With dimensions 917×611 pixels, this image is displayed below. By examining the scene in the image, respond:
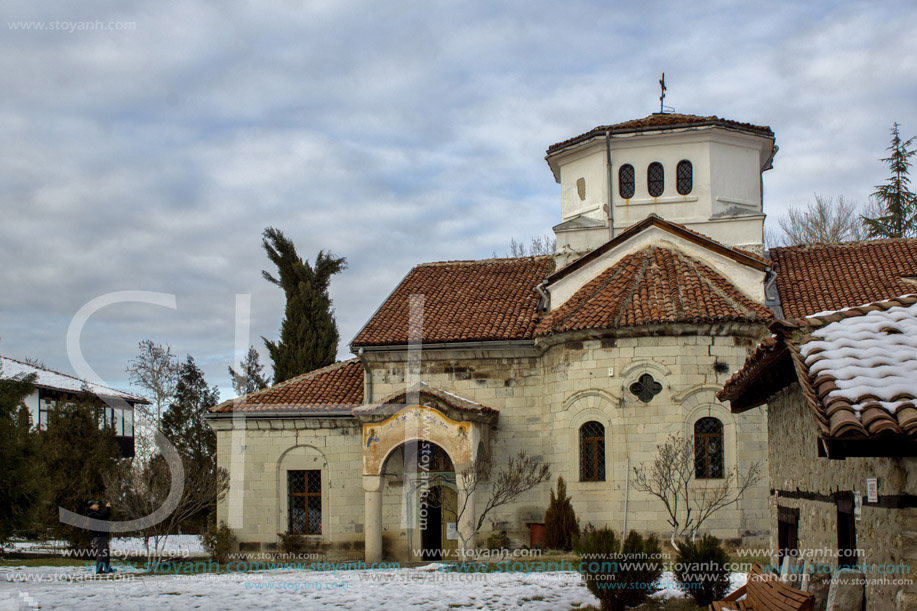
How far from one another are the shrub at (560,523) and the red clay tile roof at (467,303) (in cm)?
351

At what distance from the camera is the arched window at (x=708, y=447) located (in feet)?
55.0

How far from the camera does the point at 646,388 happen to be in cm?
1705

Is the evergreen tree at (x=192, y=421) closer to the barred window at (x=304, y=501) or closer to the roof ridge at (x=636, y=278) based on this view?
the barred window at (x=304, y=501)

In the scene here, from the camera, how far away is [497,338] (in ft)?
62.0

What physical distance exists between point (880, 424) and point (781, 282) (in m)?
14.5

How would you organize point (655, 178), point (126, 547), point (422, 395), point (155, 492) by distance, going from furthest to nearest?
1. point (126, 547)
2. point (655, 178)
3. point (422, 395)
4. point (155, 492)

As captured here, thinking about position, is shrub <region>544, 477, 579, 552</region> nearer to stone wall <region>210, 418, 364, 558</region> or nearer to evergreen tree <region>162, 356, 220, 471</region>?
stone wall <region>210, 418, 364, 558</region>

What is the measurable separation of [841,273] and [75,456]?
63.1 ft

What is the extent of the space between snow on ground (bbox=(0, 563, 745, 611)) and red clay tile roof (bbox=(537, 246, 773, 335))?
205 inches

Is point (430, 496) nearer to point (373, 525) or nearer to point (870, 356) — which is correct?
point (373, 525)

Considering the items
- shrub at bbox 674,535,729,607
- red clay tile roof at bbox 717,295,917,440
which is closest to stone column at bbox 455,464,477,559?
shrub at bbox 674,535,729,607

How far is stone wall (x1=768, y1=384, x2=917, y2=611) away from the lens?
6.09m

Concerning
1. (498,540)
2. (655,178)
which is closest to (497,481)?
(498,540)

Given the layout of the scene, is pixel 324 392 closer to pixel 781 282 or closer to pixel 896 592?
pixel 781 282
